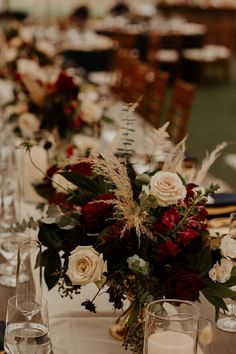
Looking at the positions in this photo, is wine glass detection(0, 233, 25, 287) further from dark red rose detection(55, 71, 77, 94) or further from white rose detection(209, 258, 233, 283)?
dark red rose detection(55, 71, 77, 94)

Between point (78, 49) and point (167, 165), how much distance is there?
28.7ft

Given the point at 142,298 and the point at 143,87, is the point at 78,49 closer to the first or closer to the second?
the point at 143,87

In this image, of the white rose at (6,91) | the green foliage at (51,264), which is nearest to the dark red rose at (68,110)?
the white rose at (6,91)

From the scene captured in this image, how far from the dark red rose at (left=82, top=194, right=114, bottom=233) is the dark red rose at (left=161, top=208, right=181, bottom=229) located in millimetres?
129

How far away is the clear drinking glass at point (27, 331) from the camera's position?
1644 mm

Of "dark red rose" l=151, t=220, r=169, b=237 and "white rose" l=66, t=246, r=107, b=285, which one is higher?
"dark red rose" l=151, t=220, r=169, b=237

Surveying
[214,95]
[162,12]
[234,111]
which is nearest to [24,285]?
[234,111]

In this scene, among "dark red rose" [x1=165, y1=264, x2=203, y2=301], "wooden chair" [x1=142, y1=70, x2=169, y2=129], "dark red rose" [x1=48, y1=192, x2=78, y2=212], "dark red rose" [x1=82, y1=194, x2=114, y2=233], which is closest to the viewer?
"dark red rose" [x1=165, y1=264, x2=203, y2=301]

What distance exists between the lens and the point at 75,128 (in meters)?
3.69

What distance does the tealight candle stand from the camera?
1535mm

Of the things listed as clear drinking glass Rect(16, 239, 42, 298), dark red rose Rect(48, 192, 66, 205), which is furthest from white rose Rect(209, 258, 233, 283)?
dark red rose Rect(48, 192, 66, 205)

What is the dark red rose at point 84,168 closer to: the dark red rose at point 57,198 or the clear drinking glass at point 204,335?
the dark red rose at point 57,198

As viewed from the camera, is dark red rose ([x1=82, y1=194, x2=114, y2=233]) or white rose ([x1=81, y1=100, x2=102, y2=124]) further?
white rose ([x1=81, y1=100, x2=102, y2=124])

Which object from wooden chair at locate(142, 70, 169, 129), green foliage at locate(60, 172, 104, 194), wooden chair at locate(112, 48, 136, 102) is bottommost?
green foliage at locate(60, 172, 104, 194)
